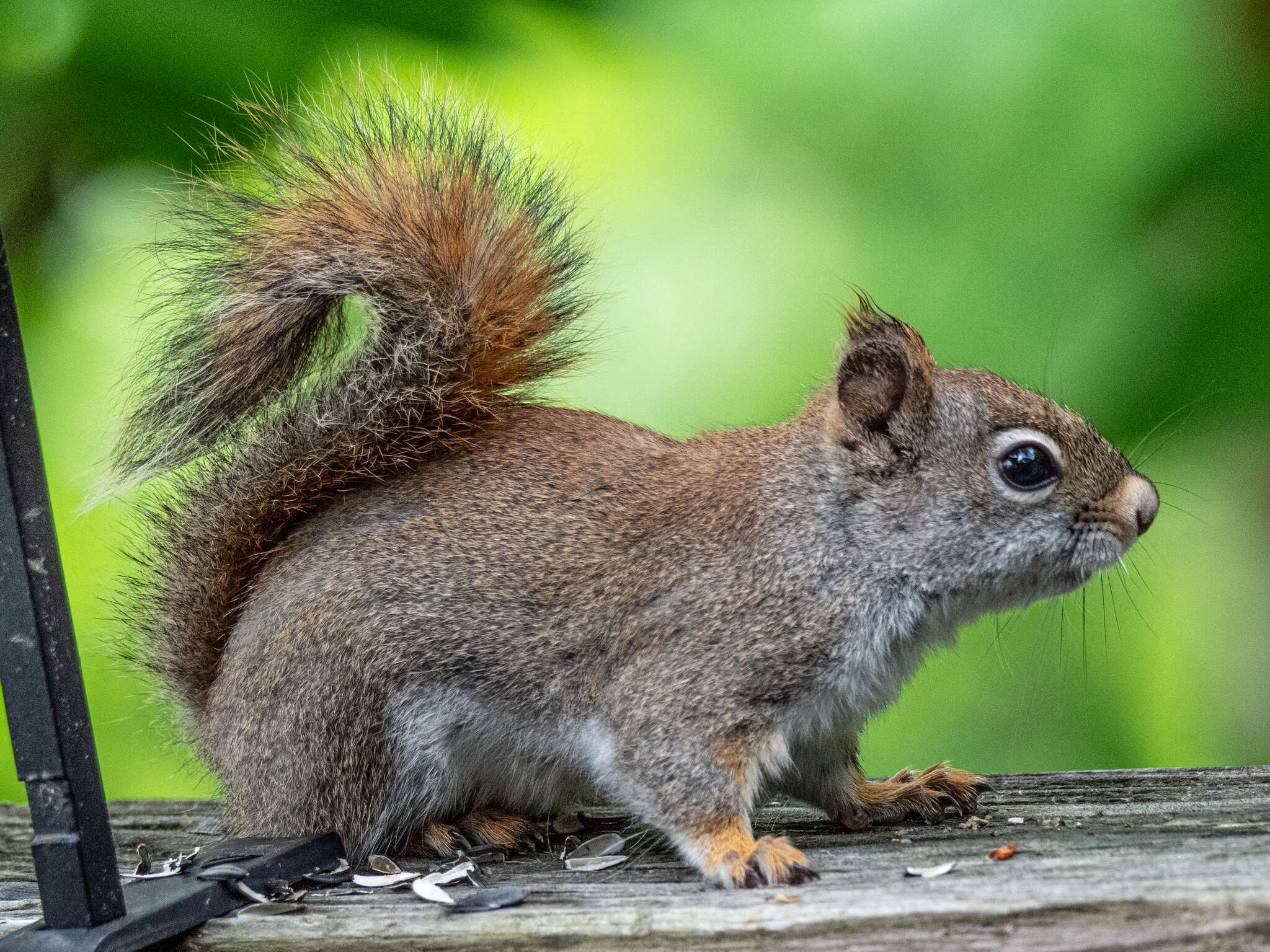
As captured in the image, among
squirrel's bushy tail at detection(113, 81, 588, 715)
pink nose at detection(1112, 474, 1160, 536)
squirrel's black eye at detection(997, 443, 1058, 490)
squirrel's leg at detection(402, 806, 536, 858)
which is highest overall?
squirrel's bushy tail at detection(113, 81, 588, 715)

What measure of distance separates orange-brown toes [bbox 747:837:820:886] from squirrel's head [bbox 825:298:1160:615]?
0.40 metres

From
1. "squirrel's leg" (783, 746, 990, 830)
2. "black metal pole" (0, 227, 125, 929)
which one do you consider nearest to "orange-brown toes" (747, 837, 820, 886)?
"squirrel's leg" (783, 746, 990, 830)

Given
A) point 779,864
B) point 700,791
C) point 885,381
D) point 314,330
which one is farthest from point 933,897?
point 314,330

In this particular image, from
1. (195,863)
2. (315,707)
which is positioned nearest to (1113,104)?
(315,707)

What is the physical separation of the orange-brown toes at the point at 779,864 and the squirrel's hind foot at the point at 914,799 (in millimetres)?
374

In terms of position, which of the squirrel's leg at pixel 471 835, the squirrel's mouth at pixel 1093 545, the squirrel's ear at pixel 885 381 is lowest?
the squirrel's leg at pixel 471 835

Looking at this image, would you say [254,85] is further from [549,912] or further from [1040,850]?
[1040,850]

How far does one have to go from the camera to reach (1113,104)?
2471 millimetres

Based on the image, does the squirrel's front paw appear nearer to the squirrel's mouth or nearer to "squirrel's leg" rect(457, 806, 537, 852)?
"squirrel's leg" rect(457, 806, 537, 852)

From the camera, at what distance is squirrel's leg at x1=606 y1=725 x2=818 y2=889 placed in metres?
1.62

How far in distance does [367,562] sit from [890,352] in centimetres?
79

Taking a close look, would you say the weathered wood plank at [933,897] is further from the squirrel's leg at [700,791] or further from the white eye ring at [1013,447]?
the white eye ring at [1013,447]

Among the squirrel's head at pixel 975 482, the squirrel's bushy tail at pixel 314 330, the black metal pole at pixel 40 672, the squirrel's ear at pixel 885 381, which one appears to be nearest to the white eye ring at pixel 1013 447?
the squirrel's head at pixel 975 482

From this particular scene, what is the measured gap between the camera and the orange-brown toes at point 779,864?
1526 millimetres
